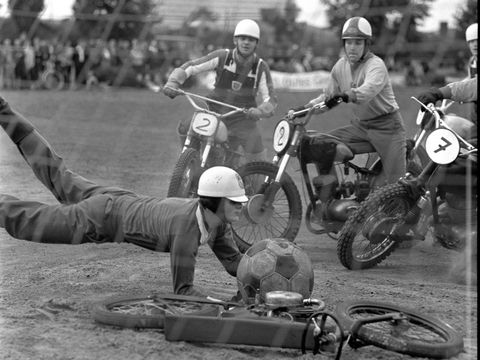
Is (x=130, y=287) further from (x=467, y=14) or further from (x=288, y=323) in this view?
(x=467, y=14)

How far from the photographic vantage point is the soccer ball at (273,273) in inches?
199

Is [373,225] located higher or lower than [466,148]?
lower

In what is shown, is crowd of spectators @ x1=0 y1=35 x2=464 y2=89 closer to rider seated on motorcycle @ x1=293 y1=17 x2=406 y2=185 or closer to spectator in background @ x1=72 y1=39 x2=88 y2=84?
Answer: spectator in background @ x1=72 y1=39 x2=88 y2=84

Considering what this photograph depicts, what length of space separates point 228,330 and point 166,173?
6.69m

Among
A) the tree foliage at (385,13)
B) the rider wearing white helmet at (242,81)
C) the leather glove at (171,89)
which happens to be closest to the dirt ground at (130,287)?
the rider wearing white helmet at (242,81)

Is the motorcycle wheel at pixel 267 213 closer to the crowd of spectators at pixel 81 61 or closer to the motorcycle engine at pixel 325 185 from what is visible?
the motorcycle engine at pixel 325 185

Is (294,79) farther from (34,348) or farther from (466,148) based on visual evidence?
(34,348)

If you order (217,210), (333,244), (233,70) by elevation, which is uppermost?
(233,70)

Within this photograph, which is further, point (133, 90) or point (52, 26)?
point (133, 90)

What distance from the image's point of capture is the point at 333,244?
7.46 m

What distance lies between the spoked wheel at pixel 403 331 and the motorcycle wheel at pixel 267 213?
1990mm

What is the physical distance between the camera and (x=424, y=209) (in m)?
6.42

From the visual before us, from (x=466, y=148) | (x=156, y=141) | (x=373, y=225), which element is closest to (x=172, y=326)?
(x=373, y=225)

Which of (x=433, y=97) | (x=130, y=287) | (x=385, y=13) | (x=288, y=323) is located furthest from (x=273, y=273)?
(x=385, y=13)
